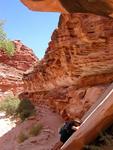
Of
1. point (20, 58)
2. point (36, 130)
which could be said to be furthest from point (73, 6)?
point (20, 58)

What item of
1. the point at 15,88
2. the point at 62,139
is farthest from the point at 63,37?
A: the point at 15,88

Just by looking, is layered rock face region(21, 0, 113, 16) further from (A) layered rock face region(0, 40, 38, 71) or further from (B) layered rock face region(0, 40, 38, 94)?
(A) layered rock face region(0, 40, 38, 71)

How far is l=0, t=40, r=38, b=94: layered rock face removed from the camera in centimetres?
3994

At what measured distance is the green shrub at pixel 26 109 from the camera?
19602mm

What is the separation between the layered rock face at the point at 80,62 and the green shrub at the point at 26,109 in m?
2.70

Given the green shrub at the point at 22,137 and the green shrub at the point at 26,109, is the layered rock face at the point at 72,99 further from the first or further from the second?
the green shrub at the point at 22,137

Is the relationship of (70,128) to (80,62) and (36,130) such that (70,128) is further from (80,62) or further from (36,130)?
(36,130)

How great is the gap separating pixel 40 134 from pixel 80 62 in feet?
12.2

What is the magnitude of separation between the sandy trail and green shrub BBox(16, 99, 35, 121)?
1.81ft

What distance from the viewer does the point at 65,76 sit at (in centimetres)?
1543

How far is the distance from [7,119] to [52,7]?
1869 centimetres

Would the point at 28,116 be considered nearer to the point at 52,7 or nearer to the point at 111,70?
the point at 111,70

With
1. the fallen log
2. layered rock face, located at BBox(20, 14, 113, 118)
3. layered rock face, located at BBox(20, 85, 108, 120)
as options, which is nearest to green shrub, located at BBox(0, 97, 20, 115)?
layered rock face, located at BBox(20, 85, 108, 120)

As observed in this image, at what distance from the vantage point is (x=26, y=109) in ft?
66.7
